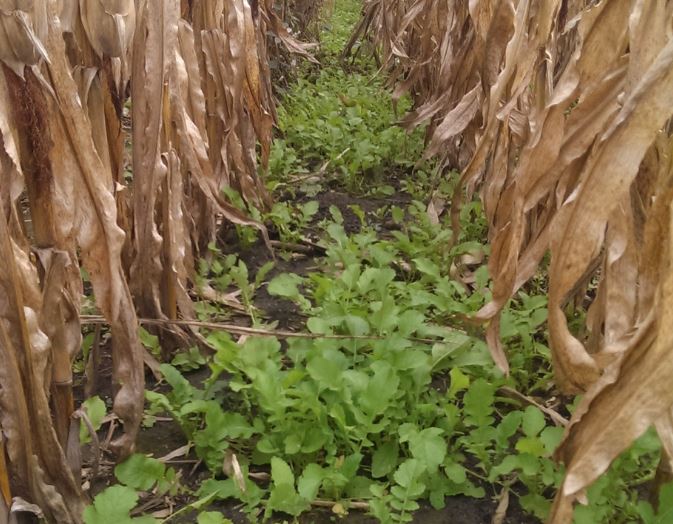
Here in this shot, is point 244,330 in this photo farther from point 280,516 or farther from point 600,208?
point 600,208

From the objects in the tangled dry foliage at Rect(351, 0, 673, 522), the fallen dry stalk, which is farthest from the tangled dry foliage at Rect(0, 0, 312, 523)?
the tangled dry foliage at Rect(351, 0, 673, 522)

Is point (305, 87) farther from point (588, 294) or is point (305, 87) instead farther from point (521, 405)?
point (521, 405)

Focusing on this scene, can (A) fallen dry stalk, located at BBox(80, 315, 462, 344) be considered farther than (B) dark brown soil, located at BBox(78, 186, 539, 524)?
Yes

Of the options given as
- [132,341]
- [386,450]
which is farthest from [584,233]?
[132,341]

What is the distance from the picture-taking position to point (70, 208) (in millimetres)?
1052

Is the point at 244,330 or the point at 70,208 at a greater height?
the point at 70,208

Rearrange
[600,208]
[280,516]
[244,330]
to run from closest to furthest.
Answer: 1. [600,208]
2. [280,516]
3. [244,330]

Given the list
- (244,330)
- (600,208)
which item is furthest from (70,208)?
(600,208)

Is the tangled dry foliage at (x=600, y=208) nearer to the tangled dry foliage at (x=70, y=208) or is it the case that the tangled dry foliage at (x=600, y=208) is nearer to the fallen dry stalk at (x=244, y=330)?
the fallen dry stalk at (x=244, y=330)

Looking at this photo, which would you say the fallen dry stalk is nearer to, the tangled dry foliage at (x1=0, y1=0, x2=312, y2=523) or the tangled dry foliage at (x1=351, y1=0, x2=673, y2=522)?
the tangled dry foliage at (x1=0, y1=0, x2=312, y2=523)

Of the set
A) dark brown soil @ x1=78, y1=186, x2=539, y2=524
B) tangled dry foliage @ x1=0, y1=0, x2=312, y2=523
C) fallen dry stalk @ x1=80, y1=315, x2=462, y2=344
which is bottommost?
dark brown soil @ x1=78, y1=186, x2=539, y2=524

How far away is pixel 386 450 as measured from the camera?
4.46 feet

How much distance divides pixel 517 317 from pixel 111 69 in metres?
1.03

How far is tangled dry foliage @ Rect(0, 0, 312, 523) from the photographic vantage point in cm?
99
